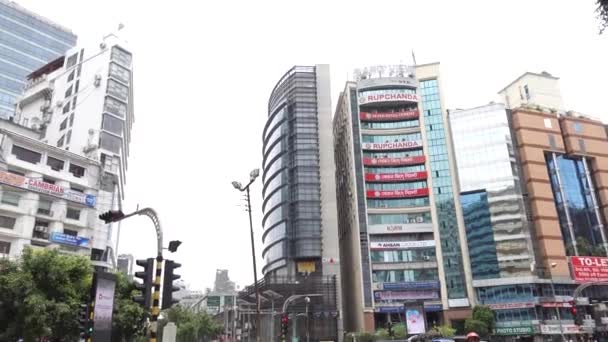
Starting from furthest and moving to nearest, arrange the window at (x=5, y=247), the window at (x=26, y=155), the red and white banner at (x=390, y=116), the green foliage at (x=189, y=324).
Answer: the red and white banner at (x=390, y=116) < the green foliage at (x=189, y=324) < the window at (x=26, y=155) < the window at (x=5, y=247)

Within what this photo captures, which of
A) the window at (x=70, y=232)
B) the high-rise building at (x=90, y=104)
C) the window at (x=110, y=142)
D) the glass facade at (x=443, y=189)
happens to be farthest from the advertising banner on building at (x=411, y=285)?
the window at (x=110, y=142)

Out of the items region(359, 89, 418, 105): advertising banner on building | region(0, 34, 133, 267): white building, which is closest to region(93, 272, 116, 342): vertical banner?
region(0, 34, 133, 267): white building

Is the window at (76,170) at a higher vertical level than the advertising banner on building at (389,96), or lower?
lower

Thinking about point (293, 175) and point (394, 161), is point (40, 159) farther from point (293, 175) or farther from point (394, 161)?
point (394, 161)

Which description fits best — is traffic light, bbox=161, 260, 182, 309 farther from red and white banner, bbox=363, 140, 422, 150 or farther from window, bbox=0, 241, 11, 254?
red and white banner, bbox=363, 140, 422, 150

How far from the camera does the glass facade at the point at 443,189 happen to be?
72.2 metres

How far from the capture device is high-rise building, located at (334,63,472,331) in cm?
7194

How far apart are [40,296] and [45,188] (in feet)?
89.6

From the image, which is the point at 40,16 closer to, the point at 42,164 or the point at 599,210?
the point at 42,164

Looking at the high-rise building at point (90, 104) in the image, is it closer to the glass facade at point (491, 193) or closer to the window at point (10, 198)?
the window at point (10, 198)

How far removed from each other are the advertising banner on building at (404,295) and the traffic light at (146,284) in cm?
6237

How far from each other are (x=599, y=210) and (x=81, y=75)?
8333 centimetres

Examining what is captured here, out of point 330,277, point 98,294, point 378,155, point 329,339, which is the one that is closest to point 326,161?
point 378,155

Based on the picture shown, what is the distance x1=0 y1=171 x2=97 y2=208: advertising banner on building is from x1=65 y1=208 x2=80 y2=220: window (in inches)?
48.7
